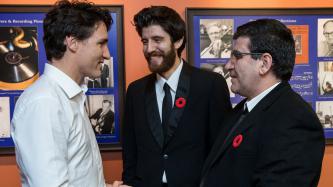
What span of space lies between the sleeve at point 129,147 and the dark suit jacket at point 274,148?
575 mm

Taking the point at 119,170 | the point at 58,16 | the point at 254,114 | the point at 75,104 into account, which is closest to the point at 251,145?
the point at 254,114

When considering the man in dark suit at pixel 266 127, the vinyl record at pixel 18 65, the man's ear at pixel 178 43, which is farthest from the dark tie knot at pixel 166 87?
the vinyl record at pixel 18 65

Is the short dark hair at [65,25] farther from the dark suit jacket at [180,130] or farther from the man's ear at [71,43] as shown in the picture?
the dark suit jacket at [180,130]

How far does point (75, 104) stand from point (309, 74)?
1.73 metres

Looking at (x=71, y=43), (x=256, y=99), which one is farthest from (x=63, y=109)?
(x=256, y=99)

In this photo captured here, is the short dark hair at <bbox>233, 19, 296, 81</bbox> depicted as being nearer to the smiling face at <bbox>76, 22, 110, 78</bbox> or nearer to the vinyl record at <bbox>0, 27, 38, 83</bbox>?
the smiling face at <bbox>76, 22, 110, 78</bbox>

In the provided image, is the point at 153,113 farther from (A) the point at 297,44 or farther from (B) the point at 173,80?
(A) the point at 297,44

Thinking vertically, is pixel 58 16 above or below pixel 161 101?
above

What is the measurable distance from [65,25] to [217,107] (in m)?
0.88

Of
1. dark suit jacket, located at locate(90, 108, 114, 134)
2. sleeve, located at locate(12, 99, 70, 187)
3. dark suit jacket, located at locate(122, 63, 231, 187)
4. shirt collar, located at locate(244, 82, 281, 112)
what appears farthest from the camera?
dark suit jacket, located at locate(90, 108, 114, 134)

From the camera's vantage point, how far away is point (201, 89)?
1948mm

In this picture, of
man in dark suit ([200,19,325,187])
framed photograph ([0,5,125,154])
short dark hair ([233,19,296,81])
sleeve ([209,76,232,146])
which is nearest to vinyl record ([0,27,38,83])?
framed photograph ([0,5,125,154])

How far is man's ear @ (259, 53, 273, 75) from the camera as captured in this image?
1502mm

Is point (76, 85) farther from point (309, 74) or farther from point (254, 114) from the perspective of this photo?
point (309, 74)
